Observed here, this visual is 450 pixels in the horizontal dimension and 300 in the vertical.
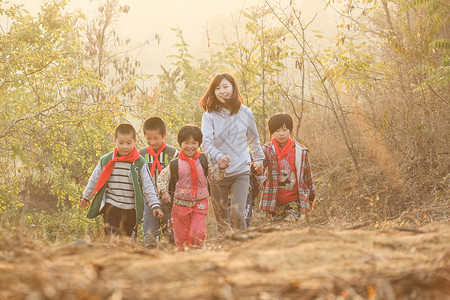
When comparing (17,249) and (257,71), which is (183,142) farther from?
(257,71)

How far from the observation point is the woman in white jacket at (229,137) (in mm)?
4992

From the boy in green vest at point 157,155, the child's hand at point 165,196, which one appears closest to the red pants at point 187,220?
the child's hand at point 165,196

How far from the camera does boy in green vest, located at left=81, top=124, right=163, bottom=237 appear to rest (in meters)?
5.02

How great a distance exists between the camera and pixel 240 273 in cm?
173

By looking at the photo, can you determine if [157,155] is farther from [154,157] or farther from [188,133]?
[188,133]

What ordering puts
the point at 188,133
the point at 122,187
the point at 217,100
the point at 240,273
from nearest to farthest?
1. the point at 240,273
2. the point at 188,133
3. the point at 122,187
4. the point at 217,100

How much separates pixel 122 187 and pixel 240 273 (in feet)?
11.7

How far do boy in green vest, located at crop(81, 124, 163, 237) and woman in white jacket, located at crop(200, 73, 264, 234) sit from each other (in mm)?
739

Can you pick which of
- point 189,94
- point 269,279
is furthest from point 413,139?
point 189,94

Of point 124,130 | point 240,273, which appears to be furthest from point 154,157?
point 240,273

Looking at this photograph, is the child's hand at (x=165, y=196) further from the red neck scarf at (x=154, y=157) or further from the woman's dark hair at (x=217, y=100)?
the woman's dark hair at (x=217, y=100)

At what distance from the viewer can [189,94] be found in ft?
54.6

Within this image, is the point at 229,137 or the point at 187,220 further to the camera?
the point at 229,137

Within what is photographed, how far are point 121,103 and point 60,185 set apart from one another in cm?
192
